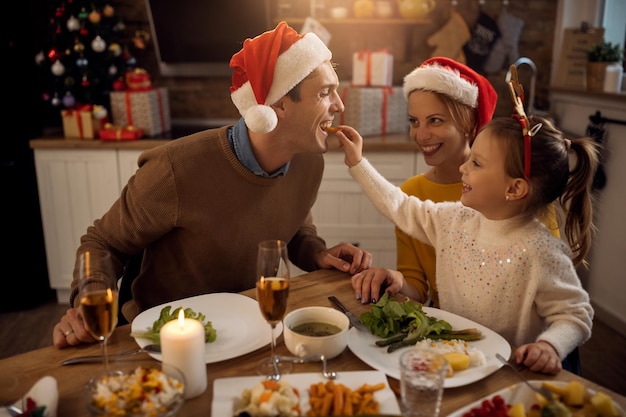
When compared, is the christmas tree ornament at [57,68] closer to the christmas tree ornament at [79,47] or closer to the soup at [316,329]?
the christmas tree ornament at [79,47]

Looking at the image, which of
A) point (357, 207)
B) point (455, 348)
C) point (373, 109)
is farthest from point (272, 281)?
point (373, 109)

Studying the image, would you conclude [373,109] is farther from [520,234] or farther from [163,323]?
[163,323]

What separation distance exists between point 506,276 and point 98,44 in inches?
109

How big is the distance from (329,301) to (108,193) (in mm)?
2291

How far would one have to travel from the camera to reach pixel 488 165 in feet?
4.49

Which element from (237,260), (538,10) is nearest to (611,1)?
(538,10)

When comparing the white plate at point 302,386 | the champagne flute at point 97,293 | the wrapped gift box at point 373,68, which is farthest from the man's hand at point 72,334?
the wrapped gift box at point 373,68

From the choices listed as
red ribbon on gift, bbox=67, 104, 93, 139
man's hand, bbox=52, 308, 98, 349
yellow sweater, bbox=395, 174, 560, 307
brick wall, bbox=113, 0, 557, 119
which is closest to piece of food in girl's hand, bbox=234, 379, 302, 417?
man's hand, bbox=52, 308, 98, 349

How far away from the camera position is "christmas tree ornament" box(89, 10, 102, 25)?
127 inches

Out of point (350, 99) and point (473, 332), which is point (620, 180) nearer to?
point (350, 99)

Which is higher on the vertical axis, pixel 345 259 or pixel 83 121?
→ pixel 83 121

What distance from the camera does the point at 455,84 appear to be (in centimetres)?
181

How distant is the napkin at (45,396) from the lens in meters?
0.90

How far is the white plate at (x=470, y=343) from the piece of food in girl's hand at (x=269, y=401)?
21cm
